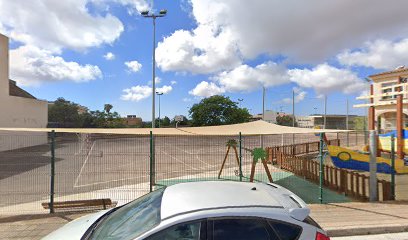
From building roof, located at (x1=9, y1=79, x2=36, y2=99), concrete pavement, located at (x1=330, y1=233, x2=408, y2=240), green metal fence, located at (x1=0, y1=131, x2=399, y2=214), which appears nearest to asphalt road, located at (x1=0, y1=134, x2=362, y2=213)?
green metal fence, located at (x1=0, y1=131, x2=399, y2=214)

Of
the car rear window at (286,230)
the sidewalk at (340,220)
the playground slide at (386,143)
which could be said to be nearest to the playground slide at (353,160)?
the playground slide at (386,143)

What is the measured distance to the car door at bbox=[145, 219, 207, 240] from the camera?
2.59 metres

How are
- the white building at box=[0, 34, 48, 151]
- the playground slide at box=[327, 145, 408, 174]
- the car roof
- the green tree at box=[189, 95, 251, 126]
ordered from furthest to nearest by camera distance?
the green tree at box=[189, 95, 251, 126]
the white building at box=[0, 34, 48, 151]
the playground slide at box=[327, 145, 408, 174]
the car roof

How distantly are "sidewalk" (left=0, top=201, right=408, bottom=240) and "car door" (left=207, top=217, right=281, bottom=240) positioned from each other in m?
3.74

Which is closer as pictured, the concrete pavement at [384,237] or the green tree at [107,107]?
A: the concrete pavement at [384,237]

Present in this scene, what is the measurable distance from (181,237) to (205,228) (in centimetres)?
22

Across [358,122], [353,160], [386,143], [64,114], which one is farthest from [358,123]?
[64,114]

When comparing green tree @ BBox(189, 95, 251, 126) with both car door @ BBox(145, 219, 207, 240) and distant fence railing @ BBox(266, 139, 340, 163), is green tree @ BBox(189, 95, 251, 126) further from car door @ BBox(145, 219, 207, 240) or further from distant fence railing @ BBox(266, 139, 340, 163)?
car door @ BBox(145, 219, 207, 240)

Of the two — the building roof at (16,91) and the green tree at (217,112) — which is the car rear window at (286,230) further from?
the green tree at (217,112)

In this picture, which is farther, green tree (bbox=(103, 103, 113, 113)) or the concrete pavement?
green tree (bbox=(103, 103, 113, 113))

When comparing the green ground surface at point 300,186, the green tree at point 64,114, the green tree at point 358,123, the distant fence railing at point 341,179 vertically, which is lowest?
the green ground surface at point 300,186

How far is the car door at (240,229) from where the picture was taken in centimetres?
263

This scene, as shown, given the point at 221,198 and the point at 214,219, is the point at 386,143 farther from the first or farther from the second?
the point at 214,219

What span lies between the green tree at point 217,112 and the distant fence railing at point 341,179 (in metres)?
42.4
